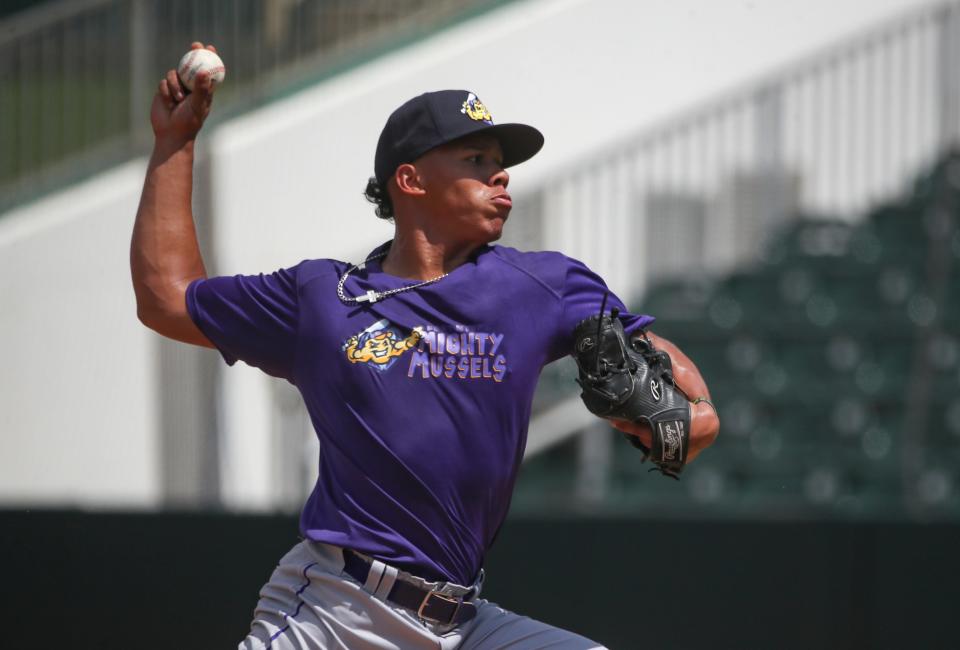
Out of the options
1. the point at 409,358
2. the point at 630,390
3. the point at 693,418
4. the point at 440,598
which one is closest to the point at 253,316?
the point at 409,358

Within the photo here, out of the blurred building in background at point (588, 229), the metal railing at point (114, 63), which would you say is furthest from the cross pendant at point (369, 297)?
the metal railing at point (114, 63)

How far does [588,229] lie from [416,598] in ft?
13.0

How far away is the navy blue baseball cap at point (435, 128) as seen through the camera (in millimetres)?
3037

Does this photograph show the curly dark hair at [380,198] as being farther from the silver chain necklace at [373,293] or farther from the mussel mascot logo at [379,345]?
the mussel mascot logo at [379,345]

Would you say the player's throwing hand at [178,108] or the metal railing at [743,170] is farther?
the metal railing at [743,170]

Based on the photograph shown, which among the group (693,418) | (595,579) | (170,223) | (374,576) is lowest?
(595,579)

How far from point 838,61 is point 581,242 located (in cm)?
173

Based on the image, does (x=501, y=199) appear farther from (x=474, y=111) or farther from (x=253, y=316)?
(x=253, y=316)

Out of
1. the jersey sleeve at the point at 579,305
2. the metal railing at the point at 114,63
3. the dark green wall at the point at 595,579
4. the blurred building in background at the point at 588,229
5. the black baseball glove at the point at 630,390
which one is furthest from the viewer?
the metal railing at the point at 114,63

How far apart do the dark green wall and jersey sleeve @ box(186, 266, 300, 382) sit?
2415mm

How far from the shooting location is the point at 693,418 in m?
2.82

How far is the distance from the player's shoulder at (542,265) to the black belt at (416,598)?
2.43 ft

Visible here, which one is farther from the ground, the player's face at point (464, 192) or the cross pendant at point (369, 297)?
the player's face at point (464, 192)

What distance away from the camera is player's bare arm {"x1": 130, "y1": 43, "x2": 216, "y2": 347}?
3139 millimetres
